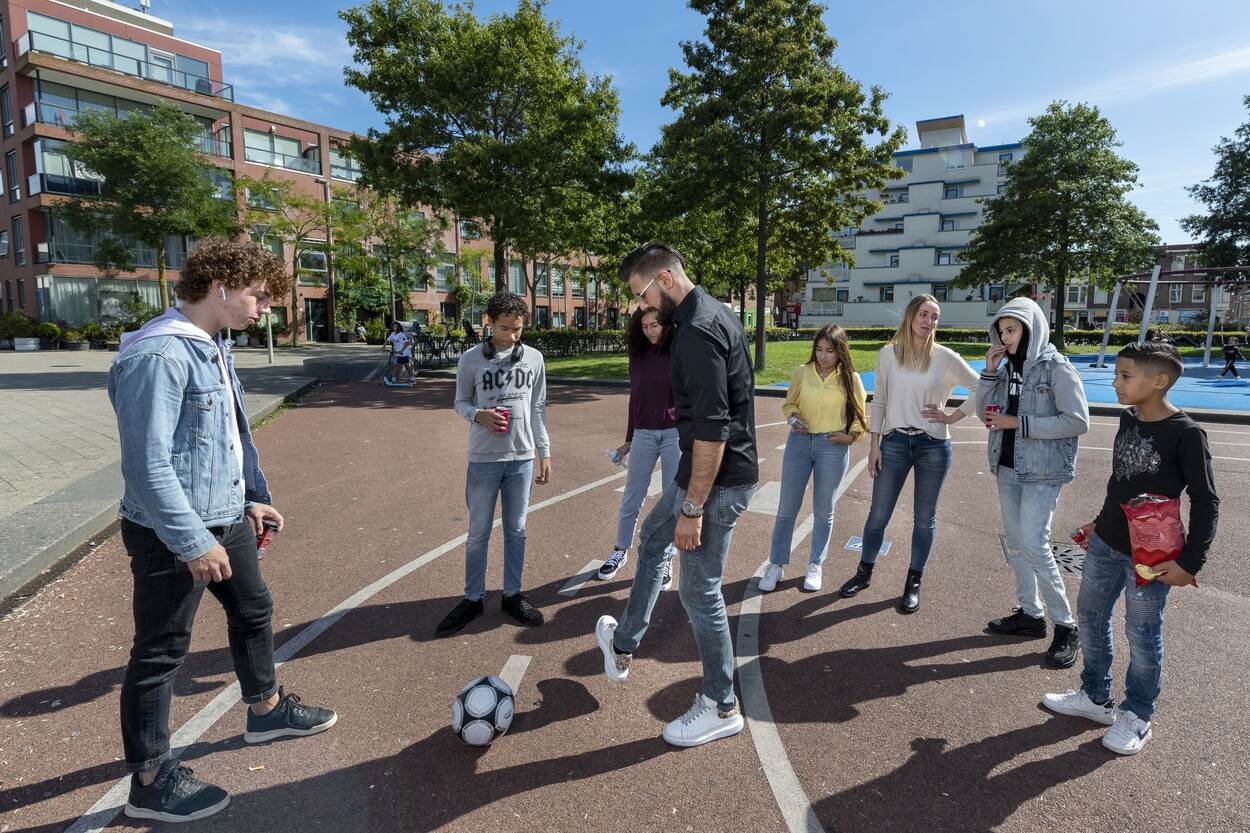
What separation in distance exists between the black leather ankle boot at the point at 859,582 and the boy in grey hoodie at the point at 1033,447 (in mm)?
897

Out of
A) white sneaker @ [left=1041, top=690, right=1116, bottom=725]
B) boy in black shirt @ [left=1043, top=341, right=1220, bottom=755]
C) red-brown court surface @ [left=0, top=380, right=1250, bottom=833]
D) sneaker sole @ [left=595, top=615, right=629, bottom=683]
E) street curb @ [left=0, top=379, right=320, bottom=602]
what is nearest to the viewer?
red-brown court surface @ [left=0, top=380, right=1250, bottom=833]

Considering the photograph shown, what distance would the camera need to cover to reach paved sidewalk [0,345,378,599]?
5.29 meters

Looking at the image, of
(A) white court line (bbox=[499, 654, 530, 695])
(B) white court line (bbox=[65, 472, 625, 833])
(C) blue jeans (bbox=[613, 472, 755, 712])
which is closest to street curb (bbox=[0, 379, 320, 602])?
(B) white court line (bbox=[65, 472, 625, 833])

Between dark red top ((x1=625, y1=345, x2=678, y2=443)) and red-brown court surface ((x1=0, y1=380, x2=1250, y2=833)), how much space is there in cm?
127

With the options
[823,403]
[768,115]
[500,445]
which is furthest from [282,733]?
[768,115]

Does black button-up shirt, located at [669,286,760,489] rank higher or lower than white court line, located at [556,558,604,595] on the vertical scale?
higher

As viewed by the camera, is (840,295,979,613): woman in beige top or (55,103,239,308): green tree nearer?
(840,295,979,613): woman in beige top

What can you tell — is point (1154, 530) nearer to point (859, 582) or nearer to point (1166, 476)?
point (1166, 476)

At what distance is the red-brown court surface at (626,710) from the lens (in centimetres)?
269

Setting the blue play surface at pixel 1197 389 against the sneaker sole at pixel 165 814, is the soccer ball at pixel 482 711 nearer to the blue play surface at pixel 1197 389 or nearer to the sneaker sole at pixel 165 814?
the sneaker sole at pixel 165 814

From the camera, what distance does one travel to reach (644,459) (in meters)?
4.86

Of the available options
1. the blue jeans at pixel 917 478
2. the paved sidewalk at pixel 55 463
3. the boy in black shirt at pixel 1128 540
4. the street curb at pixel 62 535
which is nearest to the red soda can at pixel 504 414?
the blue jeans at pixel 917 478

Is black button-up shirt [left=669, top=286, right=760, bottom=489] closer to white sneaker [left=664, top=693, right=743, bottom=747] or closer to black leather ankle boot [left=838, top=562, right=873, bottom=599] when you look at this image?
white sneaker [left=664, top=693, right=743, bottom=747]

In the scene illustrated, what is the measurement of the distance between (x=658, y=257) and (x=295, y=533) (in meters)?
4.75
